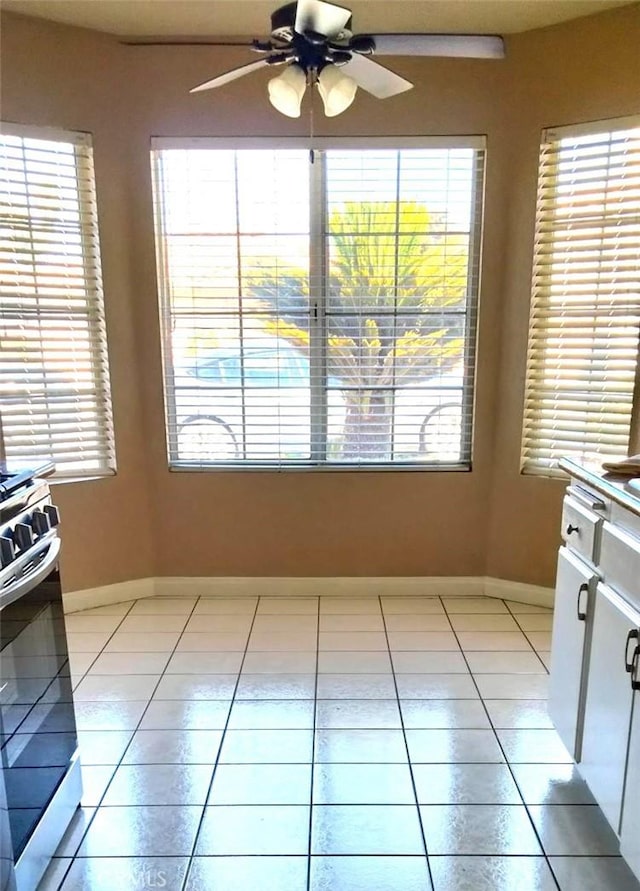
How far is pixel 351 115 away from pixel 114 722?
2.88 m

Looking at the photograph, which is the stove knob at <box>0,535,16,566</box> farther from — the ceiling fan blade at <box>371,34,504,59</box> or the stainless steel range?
the ceiling fan blade at <box>371,34,504,59</box>

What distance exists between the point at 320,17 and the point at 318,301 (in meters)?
1.56

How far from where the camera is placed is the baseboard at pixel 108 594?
3.30m

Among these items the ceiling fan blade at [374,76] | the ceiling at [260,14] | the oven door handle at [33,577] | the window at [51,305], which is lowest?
the oven door handle at [33,577]

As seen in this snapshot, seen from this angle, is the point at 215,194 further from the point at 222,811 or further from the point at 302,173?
the point at 222,811

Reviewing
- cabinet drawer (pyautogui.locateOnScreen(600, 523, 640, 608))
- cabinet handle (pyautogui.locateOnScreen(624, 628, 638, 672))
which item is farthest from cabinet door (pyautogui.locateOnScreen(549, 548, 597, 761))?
cabinet handle (pyautogui.locateOnScreen(624, 628, 638, 672))

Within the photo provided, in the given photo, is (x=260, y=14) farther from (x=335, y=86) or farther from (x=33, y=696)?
(x=33, y=696)

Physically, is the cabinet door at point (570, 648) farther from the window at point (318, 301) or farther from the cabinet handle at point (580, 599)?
the window at point (318, 301)

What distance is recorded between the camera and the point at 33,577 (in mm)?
1609

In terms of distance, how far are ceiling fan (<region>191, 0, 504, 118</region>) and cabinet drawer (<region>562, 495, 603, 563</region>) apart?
1479mm

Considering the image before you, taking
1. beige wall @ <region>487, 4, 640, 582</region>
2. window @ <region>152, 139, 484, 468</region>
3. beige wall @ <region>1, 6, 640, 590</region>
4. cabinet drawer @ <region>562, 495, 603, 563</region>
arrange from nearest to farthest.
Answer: cabinet drawer @ <region>562, 495, 603, 563</region> < beige wall @ <region>487, 4, 640, 582</region> < beige wall @ <region>1, 6, 640, 590</region> < window @ <region>152, 139, 484, 468</region>

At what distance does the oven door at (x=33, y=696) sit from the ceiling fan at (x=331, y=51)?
1547 mm

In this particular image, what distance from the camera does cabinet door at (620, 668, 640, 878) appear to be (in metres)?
1.54

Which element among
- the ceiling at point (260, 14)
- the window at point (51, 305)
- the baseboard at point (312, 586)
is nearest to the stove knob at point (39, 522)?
the window at point (51, 305)
